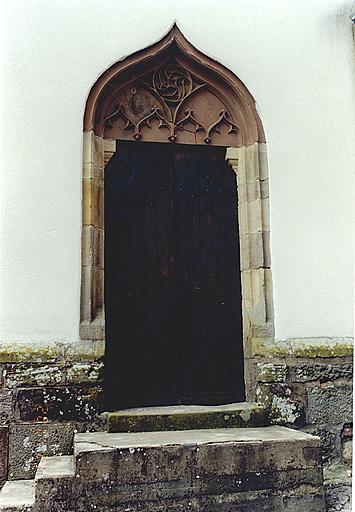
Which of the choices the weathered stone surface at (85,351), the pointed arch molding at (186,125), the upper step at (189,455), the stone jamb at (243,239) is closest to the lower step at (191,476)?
the upper step at (189,455)

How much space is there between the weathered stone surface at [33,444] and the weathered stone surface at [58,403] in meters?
0.06

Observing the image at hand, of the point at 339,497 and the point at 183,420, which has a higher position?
the point at 183,420

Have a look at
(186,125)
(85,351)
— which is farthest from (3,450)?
(186,125)

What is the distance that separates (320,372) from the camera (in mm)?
4703

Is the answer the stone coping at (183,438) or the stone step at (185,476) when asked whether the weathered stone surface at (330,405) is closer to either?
the stone coping at (183,438)

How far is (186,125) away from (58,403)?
2.43m

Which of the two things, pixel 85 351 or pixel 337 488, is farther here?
pixel 337 488

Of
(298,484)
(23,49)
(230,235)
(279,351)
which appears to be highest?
(23,49)

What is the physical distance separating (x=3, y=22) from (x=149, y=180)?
1631 mm

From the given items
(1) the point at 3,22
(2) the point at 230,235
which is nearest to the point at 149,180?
(2) the point at 230,235

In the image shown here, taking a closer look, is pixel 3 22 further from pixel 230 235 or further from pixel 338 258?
pixel 338 258

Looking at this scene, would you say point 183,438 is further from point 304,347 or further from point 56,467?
point 304,347

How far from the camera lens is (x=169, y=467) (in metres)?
3.58

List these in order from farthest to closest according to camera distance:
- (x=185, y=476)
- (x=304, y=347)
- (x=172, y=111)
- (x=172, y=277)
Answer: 1. (x=172, y=111)
2. (x=172, y=277)
3. (x=304, y=347)
4. (x=185, y=476)
